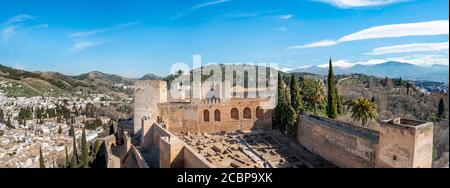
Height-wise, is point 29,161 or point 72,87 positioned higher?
point 72,87

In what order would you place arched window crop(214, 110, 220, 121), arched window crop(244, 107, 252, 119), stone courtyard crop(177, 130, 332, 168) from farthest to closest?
arched window crop(244, 107, 252, 119) < arched window crop(214, 110, 220, 121) < stone courtyard crop(177, 130, 332, 168)

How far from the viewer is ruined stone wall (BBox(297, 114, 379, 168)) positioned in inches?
461

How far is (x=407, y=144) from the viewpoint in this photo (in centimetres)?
959

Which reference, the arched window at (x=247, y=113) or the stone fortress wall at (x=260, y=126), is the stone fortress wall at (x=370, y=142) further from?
the arched window at (x=247, y=113)

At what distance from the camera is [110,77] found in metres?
158

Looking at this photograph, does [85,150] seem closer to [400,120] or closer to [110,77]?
[400,120]

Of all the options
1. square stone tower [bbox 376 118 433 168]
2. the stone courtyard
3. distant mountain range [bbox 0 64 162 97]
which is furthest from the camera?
distant mountain range [bbox 0 64 162 97]

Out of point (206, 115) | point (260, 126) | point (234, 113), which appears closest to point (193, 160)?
point (206, 115)

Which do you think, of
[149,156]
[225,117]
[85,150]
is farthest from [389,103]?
[85,150]

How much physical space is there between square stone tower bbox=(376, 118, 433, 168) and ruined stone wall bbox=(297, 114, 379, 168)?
85 cm

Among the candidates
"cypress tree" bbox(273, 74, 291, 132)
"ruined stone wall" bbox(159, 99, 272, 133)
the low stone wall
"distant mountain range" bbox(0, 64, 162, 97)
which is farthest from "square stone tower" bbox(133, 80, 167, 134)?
"distant mountain range" bbox(0, 64, 162, 97)

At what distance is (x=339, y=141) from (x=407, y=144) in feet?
12.5

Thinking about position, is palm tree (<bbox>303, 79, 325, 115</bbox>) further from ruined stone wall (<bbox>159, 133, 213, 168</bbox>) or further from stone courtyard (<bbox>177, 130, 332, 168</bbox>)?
ruined stone wall (<bbox>159, 133, 213, 168</bbox>)
